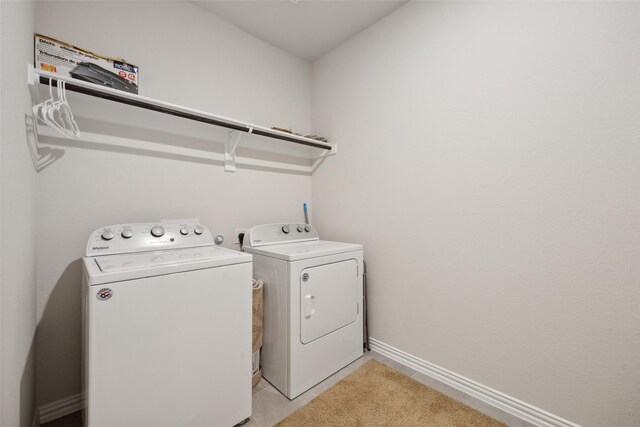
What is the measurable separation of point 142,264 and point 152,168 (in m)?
0.84

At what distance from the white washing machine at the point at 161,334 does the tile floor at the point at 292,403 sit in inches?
→ 5.9

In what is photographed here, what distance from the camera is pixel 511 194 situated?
143 centimetres

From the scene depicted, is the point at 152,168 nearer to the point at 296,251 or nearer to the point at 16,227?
the point at 16,227

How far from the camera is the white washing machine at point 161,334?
964mm

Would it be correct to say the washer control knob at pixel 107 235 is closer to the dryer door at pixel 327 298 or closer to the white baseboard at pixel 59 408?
the white baseboard at pixel 59 408

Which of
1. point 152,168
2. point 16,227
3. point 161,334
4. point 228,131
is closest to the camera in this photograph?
point 16,227

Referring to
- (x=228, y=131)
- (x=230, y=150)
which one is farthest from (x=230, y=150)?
(x=228, y=131)

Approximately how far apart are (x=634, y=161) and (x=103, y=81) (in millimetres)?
2625

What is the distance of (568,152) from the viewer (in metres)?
1.26

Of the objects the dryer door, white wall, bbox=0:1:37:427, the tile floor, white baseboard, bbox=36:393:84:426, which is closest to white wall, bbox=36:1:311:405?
white baseboard, bbox=36:393:84:426

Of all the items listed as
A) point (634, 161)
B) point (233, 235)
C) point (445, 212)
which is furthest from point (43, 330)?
point (634, 161)

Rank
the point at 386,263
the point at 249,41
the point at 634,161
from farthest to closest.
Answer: the point at 249,41 → the point at 386,263 → the point at 634,161

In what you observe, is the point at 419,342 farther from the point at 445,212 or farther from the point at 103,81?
the point at 103,81

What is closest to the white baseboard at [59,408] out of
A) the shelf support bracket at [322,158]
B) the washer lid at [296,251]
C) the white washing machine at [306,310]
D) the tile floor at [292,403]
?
the tile floor at [292,403]
